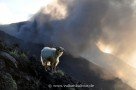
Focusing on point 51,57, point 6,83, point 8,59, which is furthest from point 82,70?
point 6,83

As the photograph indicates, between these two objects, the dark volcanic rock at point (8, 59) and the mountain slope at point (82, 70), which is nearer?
the dark volcanic rock at point (8, 59)

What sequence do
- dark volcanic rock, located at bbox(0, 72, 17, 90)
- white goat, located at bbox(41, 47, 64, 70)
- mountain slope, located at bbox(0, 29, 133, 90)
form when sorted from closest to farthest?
dark volcanic rock, located at bbox(0, 72, 17, 90)
white goat, located at bbox(41, 47, 64, 70)
mountain slope, located at bbox(0, 29, 133, 90)

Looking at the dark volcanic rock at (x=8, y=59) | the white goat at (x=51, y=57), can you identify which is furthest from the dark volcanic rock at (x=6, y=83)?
the white goat at (x=51, y=57)

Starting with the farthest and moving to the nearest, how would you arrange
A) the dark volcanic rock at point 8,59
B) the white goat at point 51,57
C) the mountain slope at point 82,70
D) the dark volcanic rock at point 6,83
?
the mountain slope at point 82,70 < the white goat at point 51,57 < the dark volcanic rock at point 8,59 < the dark volcanic rock at point 6,83

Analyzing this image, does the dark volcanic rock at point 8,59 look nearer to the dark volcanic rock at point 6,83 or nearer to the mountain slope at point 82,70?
the dark volcanic rock at point 6,83

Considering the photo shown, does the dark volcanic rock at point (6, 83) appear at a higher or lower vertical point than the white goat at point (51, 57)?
lower

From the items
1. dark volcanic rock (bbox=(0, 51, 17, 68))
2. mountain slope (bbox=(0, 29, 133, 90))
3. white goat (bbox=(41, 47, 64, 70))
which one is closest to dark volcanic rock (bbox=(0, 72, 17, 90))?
dark volcanic rock (bbox=(0, 51, 17, 68))

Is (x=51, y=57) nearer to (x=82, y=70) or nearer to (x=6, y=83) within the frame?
(x=6, y=83)

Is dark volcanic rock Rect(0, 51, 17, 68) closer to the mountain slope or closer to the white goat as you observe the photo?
the white goat

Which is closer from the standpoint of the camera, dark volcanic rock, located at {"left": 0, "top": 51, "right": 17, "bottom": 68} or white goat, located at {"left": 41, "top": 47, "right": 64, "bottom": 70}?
dark volcanic rock, located at {"left": 0, "top": 51, "right": 17, "bottom": 68}

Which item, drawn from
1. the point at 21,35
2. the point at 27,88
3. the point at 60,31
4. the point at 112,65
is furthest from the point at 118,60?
the point at 27,88

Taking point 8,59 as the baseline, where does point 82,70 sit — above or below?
above

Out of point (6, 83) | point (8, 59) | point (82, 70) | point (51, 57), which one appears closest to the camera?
point (6, 83)

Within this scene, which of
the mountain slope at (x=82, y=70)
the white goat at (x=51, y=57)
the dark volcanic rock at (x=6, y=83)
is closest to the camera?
the dark volcanic rock at (x=6, y=83)
